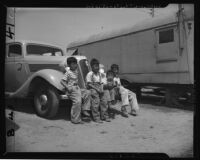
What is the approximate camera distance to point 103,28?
3203 millimetres

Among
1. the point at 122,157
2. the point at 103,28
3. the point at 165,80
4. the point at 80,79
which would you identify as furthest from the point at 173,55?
the point at 122,157

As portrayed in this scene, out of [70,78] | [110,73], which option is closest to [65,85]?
[70,78]

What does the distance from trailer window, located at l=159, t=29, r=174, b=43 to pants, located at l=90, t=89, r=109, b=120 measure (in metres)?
1.67

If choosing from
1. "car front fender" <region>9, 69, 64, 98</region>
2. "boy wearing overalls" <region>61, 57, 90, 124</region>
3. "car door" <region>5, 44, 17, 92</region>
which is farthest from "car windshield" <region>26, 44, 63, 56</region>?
"boy wearing overalls" <region>61, 57, 90, 124</region>

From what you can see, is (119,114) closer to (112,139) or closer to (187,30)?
(112,139)

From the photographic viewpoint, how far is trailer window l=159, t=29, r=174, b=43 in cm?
401

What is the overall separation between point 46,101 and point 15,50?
1155 millimetres

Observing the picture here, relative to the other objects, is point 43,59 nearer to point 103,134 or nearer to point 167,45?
point 103,134

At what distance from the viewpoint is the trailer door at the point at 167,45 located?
12.8ft

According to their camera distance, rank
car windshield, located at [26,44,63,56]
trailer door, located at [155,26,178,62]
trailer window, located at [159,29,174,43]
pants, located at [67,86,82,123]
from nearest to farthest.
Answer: pants, located at [67,86,82,123], car windshield, located at [26,44,63,56], trailer door, located at [155,26,178,62], trailer window, located at [159,29,174,43]

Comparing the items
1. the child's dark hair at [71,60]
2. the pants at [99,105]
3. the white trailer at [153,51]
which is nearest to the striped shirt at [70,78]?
the child's dark hair at [71,60]

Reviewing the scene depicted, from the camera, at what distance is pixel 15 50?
3719 mm

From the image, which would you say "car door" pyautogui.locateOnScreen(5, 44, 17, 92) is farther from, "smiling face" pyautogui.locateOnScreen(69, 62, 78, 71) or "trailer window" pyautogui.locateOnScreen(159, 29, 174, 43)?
"trailer window" pyautogui.locateOnScreen(159, 29, 174, 43)

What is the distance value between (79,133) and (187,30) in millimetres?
2531
